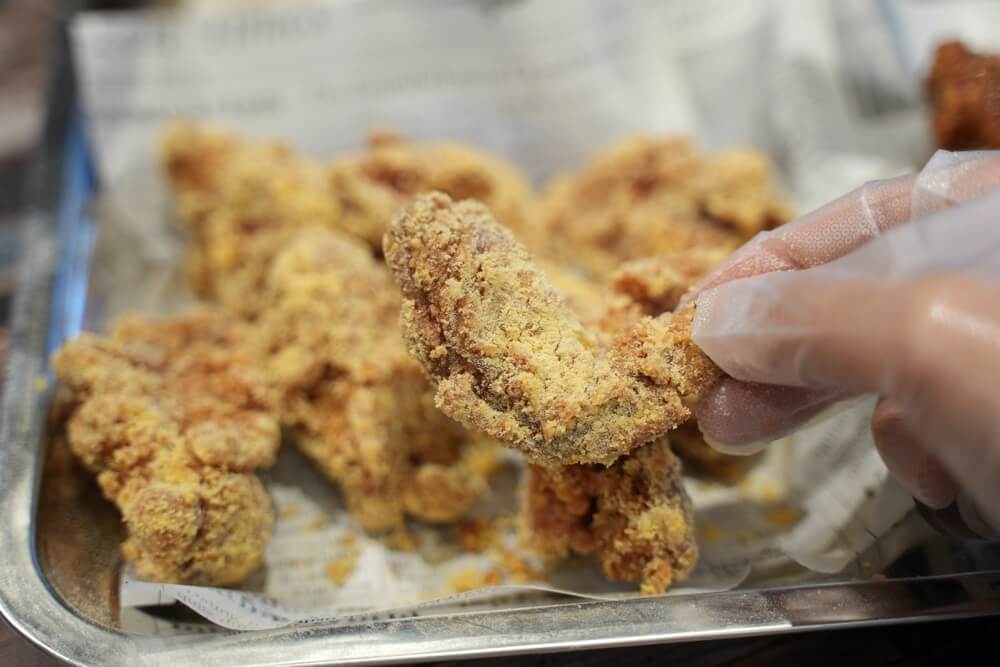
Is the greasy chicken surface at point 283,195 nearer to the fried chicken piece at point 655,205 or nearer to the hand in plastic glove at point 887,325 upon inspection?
the fried chicken piece at point 655,205

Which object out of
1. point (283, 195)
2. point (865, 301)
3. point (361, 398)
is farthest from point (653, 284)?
point (283, 195)

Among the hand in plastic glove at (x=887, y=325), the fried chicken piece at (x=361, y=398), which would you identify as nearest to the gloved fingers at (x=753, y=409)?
the hand in plastic glove at (x=887, y=325)

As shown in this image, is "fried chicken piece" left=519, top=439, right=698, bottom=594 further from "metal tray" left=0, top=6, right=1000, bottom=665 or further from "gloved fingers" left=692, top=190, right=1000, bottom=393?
"gloved fingers" left=692, top=190, right=1000, bottom=393

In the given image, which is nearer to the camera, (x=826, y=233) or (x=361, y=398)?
(x=826, y=233)

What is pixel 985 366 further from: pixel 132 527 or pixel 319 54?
pixel 319 54

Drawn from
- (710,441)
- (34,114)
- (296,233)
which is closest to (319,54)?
(296,233)

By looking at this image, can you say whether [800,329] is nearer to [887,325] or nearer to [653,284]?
[887,325]
